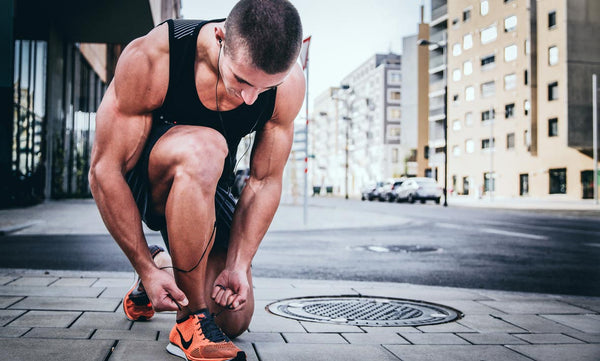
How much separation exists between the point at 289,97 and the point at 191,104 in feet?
1.44

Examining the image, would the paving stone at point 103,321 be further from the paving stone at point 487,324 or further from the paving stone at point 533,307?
the paving stone at point 533,307

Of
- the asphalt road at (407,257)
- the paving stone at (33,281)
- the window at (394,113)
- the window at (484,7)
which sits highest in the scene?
the window at (484,7)

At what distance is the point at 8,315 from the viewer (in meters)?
2.96

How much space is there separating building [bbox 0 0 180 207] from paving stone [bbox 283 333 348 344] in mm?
13561

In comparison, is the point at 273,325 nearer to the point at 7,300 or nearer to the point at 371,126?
the point at 7,300

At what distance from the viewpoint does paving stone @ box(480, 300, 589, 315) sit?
11.5 feet

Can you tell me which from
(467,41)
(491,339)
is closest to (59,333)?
(491,339)

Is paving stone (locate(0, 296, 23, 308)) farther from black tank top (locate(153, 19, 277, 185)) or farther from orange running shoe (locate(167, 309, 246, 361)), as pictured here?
black tank top (locate(153, 19, 277, 185))

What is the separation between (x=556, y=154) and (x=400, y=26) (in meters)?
39.6

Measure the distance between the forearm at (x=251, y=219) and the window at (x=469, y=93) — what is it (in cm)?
5231

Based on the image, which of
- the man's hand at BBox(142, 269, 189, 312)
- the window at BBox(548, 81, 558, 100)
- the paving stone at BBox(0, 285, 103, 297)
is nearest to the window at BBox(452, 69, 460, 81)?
the window at BBox(548, 81, 558, 100)

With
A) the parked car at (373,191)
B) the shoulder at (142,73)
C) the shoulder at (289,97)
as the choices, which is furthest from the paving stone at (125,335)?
the parked car at (373,191)

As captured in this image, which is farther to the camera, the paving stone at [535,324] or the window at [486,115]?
the window at [486,115]

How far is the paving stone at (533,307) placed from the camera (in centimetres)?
351
